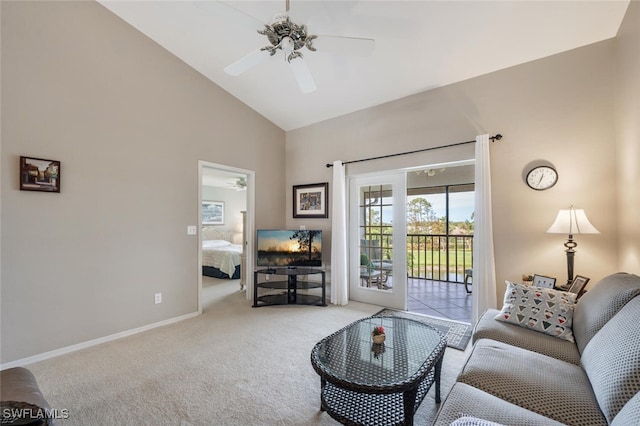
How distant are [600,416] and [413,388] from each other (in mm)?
743

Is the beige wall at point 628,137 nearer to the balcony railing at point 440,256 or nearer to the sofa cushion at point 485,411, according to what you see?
the sofa cushion at point 485,411

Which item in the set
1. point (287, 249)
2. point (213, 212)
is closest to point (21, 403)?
point (287, 249)

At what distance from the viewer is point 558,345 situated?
1721 mm

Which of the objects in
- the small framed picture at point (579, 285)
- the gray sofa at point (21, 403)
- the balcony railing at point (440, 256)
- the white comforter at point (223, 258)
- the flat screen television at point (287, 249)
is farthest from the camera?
the balcony railing at point (440, 256)

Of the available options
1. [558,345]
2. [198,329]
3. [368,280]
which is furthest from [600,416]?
[198,329]

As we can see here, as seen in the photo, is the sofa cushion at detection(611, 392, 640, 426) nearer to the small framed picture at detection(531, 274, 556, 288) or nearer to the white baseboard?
the small framed picture at detection(531, 274, 556, 288)

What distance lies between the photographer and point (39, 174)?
2.47 metres

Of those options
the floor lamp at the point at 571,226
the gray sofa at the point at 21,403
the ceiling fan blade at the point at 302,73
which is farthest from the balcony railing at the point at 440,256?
the gray sofa at the point at 21,403

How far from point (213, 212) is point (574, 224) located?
7800mm

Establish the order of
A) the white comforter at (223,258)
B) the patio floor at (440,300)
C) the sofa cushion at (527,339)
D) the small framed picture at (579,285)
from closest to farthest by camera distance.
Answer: the sofa cushion at (527,339) → the small framed picture at (579,285) → the patio floor at (440,300) → the white comforter at (223,258)

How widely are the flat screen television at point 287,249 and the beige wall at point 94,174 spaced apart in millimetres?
945

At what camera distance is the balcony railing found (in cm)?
586

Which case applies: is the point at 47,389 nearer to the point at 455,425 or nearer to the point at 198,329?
the point at 198,329

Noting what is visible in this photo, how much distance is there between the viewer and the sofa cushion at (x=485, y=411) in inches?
42.8
